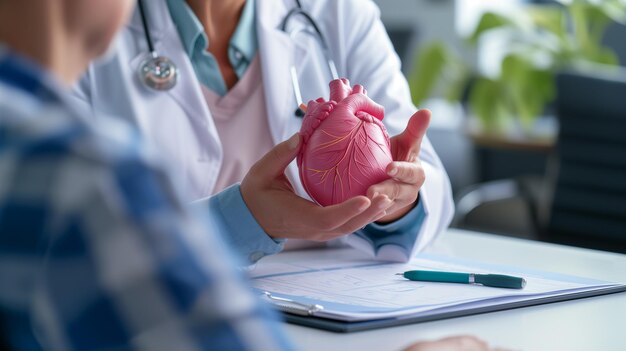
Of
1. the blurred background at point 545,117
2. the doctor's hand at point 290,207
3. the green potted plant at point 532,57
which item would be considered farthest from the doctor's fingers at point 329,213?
the green potted plant at point 532,57

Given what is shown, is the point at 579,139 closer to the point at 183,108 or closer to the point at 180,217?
the point at 183,108

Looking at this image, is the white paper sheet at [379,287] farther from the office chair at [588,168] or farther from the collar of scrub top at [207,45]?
the office chair at [588,168]

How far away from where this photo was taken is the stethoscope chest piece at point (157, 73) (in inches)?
45.8

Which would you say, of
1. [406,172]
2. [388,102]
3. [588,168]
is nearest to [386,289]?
[406,172]

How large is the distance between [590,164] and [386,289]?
1752mm

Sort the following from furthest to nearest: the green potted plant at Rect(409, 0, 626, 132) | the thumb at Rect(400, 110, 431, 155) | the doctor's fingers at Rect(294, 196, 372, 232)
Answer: the green potted plant at Rect(409, 0, 626, 132), the thumb at Rect(400, 110, 431, 155), the doctor's fingers at Rect(294, 196, 372, 232)

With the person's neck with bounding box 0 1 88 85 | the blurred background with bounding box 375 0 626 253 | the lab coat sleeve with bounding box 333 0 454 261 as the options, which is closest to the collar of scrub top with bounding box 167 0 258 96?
the lab coat sleeve with bounding box 333 0 454 261

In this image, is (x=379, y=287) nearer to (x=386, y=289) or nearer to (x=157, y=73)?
(x=386, y=289)

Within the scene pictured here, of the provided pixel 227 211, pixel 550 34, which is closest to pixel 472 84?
pixel 550 34

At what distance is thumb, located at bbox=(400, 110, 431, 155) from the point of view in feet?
3.21

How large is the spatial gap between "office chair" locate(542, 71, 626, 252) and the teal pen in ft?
5.16

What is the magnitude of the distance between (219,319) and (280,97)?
0.80m

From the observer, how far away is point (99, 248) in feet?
1.45

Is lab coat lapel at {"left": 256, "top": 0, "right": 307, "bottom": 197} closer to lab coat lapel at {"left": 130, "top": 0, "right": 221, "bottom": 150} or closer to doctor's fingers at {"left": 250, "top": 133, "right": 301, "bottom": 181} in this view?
lab coat lapel at {"left": 130, "top": 0, "right": 221, "bottom": 150}
